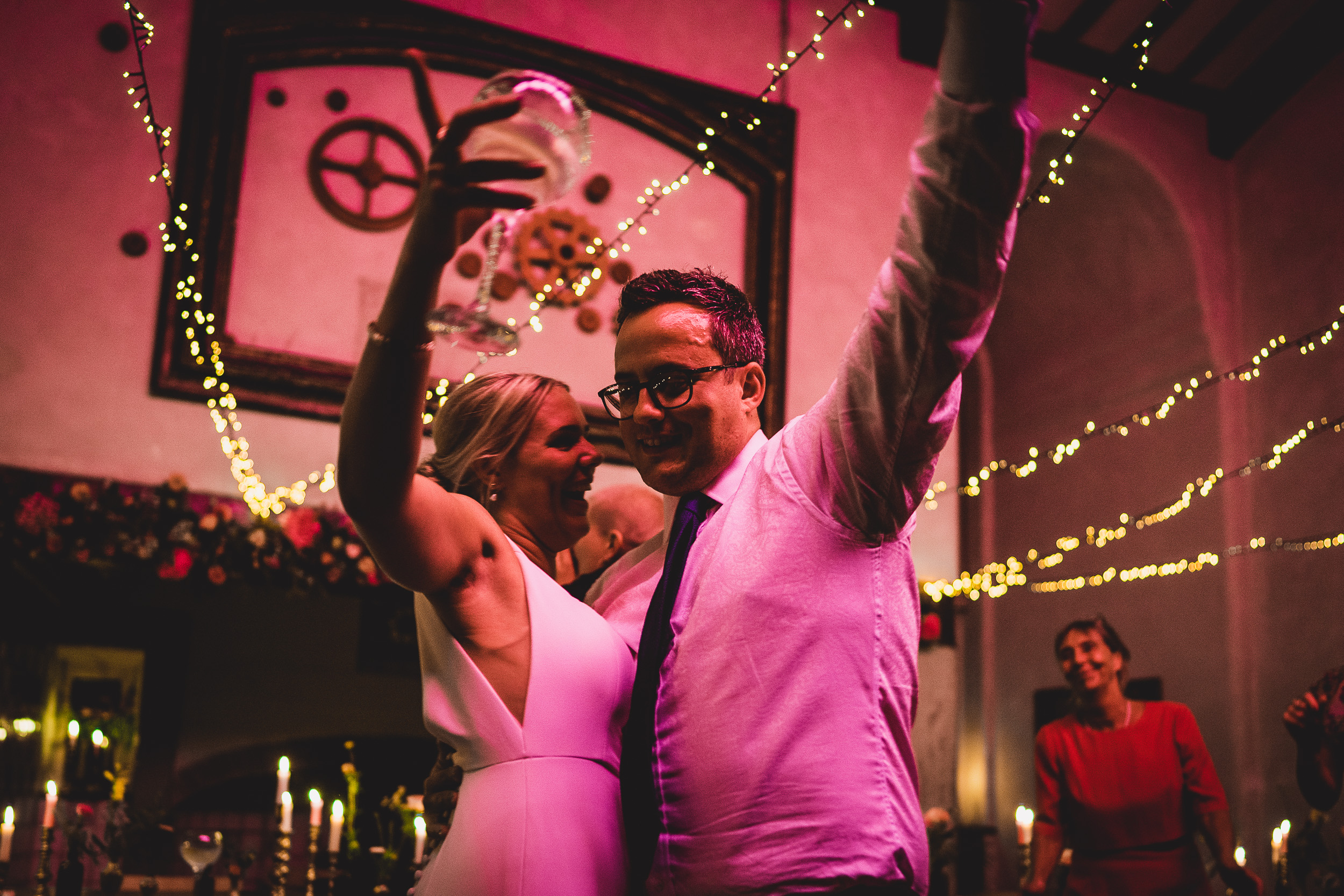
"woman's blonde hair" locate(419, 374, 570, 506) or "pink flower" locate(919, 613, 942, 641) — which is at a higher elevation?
"woman's blonde hair" locate(419, 374, 570, 506)

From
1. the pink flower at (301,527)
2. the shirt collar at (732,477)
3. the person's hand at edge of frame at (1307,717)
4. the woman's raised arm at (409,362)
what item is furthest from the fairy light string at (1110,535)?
the woman's raised arm at (409,362)

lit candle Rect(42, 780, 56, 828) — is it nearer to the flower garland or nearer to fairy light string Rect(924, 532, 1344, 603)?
the flower garland

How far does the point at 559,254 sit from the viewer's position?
18.5 ft

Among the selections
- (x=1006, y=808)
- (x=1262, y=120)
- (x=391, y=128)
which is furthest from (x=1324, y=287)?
(x=391, y=128)

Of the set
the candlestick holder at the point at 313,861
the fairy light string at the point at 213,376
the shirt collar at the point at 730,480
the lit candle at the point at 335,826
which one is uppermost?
the fairy light string at the point at 213,376

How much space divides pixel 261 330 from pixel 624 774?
13.7 feet

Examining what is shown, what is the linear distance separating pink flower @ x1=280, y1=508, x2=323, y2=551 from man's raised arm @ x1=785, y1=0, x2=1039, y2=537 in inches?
148

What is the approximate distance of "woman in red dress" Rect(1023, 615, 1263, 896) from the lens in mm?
3631

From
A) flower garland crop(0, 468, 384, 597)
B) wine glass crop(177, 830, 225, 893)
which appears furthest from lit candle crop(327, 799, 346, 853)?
flower garland crop(0, 468, 384, 597)

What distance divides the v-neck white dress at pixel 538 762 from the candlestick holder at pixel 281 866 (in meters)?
2.42

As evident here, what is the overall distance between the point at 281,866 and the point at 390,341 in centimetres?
306

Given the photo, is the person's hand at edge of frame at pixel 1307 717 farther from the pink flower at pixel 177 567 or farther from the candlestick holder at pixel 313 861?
the pink flower at pixel 177 567

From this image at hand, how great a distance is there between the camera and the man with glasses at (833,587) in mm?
1048

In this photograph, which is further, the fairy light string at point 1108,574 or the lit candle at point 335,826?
the fairy light string at point 1108,574
